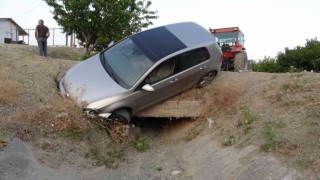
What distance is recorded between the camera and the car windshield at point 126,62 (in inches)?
316

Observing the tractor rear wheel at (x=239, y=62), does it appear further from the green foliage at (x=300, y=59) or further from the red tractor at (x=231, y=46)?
the green foliage at (x=300, y=59)

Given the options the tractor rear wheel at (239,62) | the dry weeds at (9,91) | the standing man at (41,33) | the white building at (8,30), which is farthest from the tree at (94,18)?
the white building at (8,30)

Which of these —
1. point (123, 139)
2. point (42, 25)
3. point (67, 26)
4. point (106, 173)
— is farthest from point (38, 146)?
point (67, 26)

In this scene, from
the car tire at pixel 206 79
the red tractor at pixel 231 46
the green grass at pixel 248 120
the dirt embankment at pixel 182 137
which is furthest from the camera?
the red tractor at pixel 231 46

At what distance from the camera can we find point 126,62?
27.8 ft

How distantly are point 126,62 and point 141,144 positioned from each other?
1.76 m

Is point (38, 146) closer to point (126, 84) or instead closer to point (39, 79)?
point (126, 84)

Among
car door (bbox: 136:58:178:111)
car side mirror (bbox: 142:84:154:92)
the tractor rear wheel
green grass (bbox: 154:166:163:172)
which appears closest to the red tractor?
the tractor rear wheel

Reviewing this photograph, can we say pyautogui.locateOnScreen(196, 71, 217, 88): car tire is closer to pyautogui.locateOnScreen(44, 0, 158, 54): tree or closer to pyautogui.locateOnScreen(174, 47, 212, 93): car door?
pyautogui.locateOnScreen(174, 47, 212, 93): car door

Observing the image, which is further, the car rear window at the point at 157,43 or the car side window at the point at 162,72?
the car rear window at the point at 157,43

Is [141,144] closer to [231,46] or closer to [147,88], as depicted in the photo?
[147,88]

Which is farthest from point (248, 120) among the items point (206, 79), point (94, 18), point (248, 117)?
point (94, 18)

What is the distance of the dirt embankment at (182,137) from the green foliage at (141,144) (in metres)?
0.05

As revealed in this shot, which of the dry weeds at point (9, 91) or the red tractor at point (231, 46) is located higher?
the red tractor at point (231, 46)
